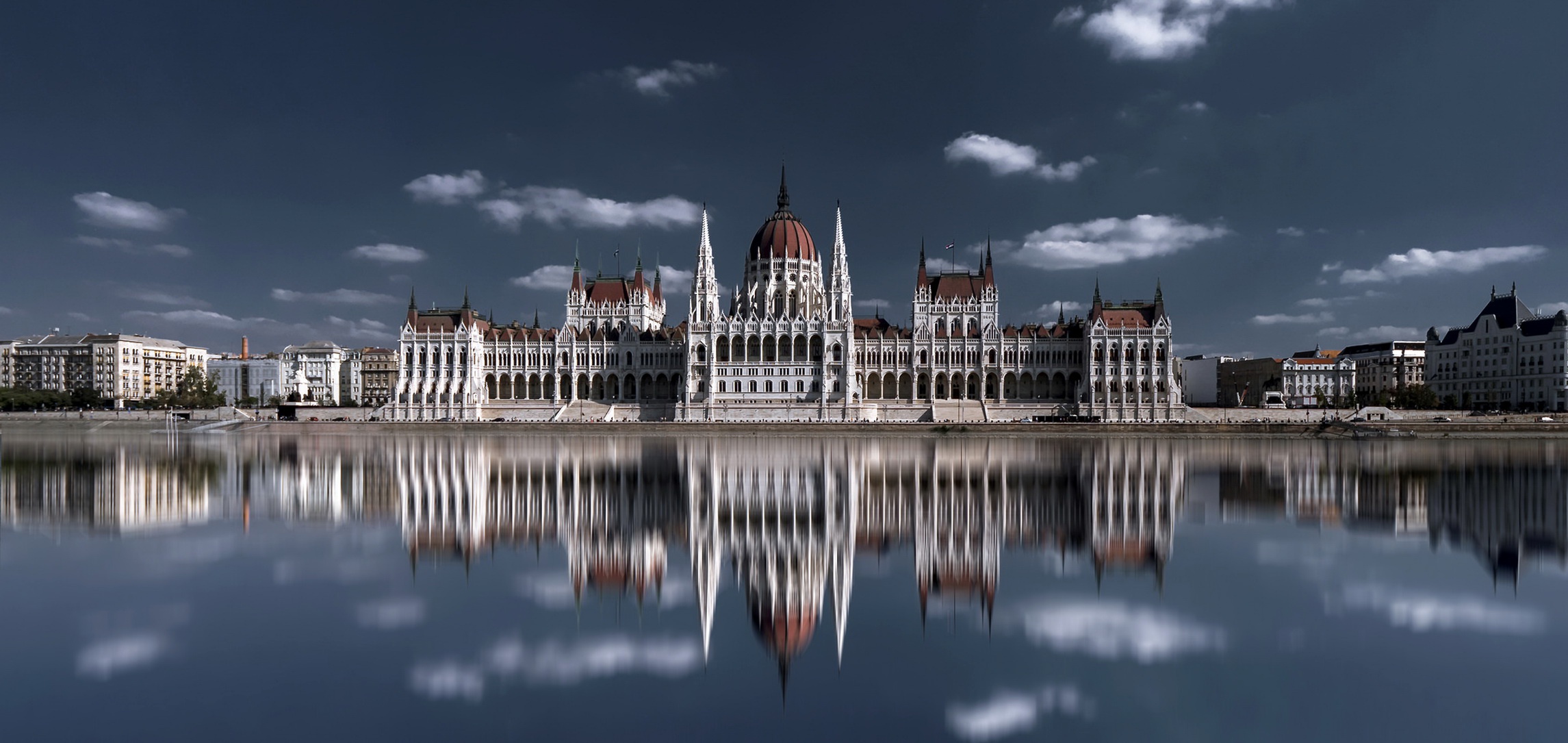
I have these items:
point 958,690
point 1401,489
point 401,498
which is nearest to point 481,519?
point 401,498

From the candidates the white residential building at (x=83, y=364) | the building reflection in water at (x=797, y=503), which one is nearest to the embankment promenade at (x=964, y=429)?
the building reflection in water at (x=797, y=503)

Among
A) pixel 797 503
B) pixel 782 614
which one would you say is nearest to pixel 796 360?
pixel 797 503

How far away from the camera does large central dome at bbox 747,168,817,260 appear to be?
8988 cm

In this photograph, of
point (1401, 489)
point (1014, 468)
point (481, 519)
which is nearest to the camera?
point (481, 519)

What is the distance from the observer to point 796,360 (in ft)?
265

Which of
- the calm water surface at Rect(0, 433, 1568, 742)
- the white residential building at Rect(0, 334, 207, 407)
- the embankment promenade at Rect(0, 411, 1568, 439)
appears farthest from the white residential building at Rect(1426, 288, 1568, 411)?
the white residential building at Rect(0, 334, 207, 407)

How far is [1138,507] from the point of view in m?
22.7

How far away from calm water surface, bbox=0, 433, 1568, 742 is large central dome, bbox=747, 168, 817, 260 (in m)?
65.1

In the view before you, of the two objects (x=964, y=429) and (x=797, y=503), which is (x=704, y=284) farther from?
(x=797, y=503)

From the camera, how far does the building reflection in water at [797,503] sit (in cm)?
1506

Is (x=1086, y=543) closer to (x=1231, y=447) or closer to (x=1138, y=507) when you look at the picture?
(x=1138, y=507)

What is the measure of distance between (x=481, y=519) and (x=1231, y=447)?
1671 inches

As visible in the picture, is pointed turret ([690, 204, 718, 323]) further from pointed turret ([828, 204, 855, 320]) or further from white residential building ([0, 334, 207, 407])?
white residential building ([0, 334, 207, 407])

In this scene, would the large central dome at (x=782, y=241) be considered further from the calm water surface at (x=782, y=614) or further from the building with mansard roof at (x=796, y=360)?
the calm water surface at (x=782, y=614)
